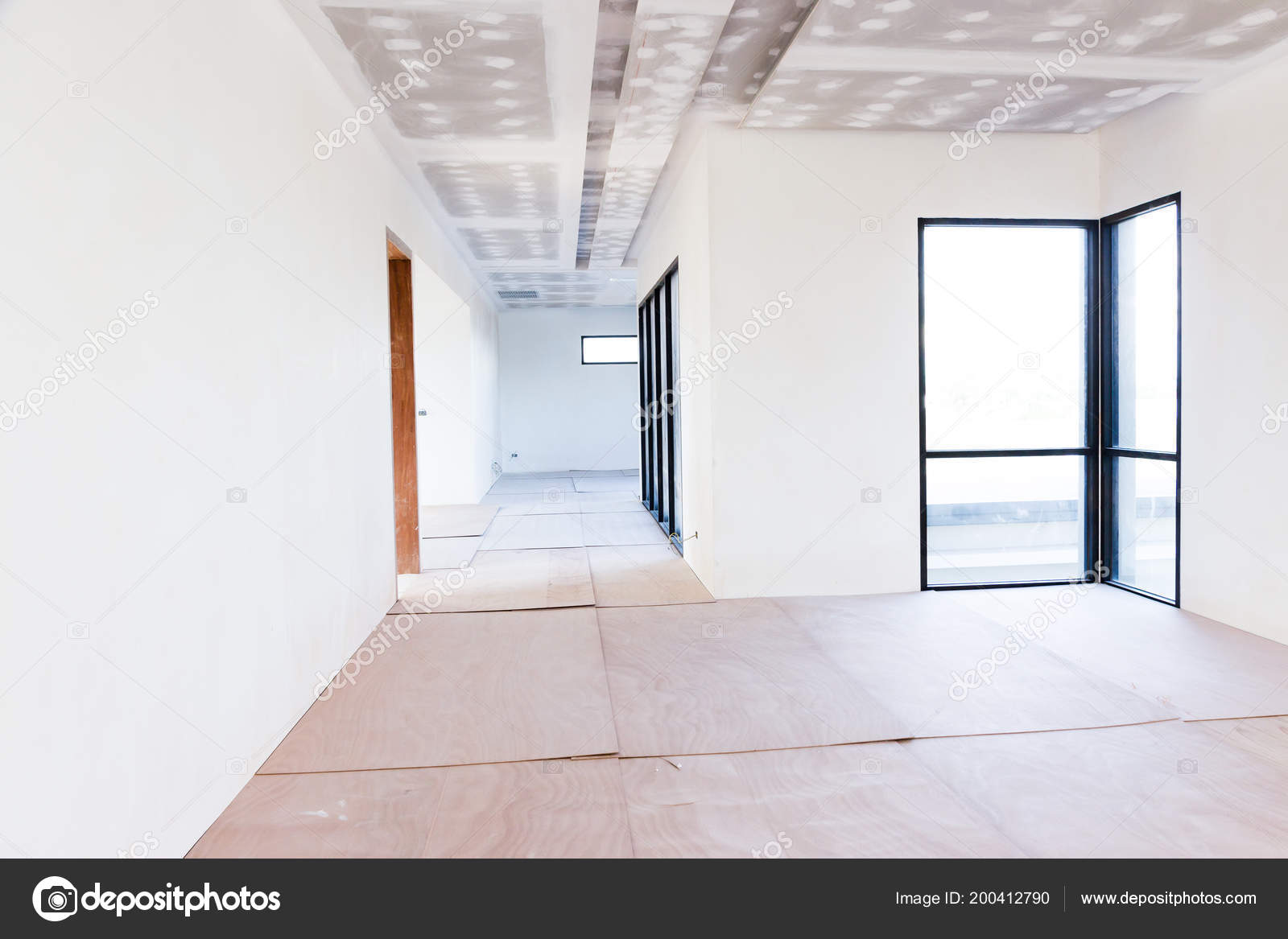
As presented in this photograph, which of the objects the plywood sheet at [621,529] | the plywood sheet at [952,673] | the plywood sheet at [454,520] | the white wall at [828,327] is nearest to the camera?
the plywood sheet at [952,673]

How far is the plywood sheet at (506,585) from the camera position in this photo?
5.10 meters

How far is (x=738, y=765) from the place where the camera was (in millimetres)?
2836

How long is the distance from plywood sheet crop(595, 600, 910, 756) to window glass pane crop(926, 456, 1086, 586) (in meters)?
1.34

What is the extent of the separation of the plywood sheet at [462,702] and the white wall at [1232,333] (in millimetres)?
3220

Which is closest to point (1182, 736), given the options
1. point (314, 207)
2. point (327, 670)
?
point (327, 670)

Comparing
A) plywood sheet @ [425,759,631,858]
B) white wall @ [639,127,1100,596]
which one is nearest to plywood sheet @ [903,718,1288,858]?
plywood sheet @ [425,759,631,858]

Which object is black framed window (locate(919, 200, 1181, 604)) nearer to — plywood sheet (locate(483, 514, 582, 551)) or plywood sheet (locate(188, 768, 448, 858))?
plywood sheet (locate(483, 514, 582, 551))

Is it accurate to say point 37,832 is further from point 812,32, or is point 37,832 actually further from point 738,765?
point 812,32

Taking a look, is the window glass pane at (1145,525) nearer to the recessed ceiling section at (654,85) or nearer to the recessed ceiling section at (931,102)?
the recessed ceiling section at (931,102)

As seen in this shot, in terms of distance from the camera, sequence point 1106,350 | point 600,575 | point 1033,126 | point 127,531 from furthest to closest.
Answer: point 600,575 < point 1106,350 < point 1033,126 < point 127,531

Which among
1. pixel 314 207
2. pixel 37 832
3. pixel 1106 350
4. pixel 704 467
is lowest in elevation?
pixel 37 832

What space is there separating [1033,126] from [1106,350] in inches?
55.6

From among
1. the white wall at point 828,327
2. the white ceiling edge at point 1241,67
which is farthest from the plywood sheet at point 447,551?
the white ceiling edge at point 1241,67

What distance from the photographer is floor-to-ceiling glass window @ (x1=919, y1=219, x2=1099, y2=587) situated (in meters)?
5.23
